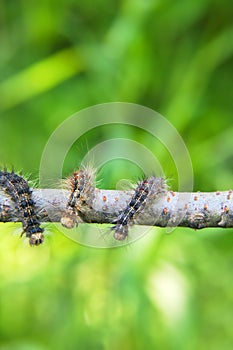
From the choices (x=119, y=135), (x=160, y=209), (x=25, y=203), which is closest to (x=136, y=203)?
(x=160, y=209)

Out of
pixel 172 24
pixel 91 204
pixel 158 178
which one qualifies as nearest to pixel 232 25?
pixel 172 24

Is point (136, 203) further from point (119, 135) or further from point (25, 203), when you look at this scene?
point (119, 135)

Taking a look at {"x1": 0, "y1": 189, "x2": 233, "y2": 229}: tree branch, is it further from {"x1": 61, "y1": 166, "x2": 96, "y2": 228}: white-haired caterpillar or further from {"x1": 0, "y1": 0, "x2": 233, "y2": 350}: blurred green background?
{"x1": 0, "y1": 0, "x2": 233, "y2": 350}: blurred green background

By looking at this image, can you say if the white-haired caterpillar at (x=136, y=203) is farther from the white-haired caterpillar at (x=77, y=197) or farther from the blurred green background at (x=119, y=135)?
the blurred green background at (x=119, y=135)

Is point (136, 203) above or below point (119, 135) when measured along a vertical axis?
below

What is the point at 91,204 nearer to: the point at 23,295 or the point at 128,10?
the point at 23,295

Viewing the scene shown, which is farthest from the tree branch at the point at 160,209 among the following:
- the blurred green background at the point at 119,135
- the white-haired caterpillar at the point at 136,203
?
the blurred green background at the point at 119,135
